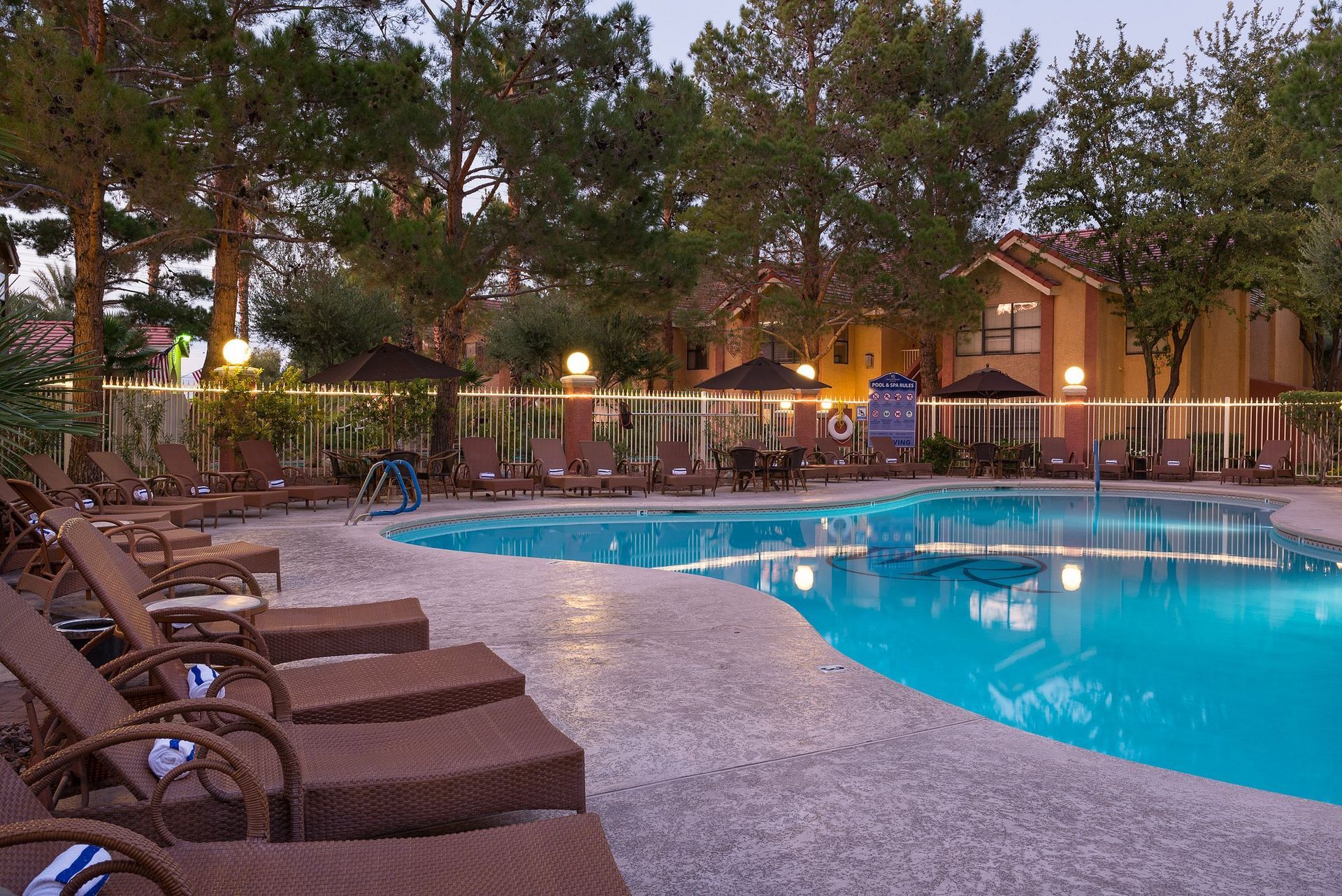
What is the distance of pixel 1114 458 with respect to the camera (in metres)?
22.0

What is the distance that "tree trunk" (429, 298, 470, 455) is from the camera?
17.5 metres

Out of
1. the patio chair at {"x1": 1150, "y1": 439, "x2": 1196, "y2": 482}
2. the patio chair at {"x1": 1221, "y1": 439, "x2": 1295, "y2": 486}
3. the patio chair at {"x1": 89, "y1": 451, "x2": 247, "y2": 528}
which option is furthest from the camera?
the patio chair at {"x1": 1150, "y1": 439, "x2": 1196, "y2": 482}

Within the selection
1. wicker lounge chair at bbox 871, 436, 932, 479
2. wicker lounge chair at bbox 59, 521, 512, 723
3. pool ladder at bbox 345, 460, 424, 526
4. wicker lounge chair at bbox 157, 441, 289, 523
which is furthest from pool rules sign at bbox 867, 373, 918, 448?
wicker lounge chair at bbox 59, 521, 512, 723

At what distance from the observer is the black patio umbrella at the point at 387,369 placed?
14727mm

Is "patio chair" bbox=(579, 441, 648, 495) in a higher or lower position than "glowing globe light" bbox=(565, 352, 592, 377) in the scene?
lower

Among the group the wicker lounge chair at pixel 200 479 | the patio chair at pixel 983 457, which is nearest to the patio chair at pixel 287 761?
the wicker lounge chair at pixel 200 479

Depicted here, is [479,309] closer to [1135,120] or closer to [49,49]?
[49,49]

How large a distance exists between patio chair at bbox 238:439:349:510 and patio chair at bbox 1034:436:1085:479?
15.1 meters

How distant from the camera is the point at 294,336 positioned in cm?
2348

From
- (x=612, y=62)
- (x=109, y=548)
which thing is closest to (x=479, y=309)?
(x=612, y=62)

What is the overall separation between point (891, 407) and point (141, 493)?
1518cm

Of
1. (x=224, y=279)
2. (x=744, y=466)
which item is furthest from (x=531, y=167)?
(x=744, y=466)

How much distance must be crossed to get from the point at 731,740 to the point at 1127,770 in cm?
140

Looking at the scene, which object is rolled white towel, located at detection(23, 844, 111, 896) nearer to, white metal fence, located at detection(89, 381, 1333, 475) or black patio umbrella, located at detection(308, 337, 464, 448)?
black patio umbrella, located at detection(308, 337, 464, 448)
